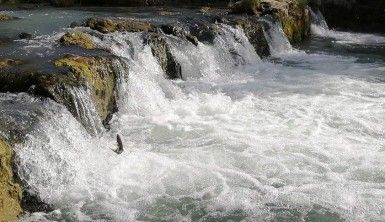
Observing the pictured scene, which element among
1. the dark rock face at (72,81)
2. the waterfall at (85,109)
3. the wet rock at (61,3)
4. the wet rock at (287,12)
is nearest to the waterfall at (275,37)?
the wet rock at (287,12)

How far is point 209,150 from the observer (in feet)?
20.9

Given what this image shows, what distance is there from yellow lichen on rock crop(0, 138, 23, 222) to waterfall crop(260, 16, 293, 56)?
10.5m

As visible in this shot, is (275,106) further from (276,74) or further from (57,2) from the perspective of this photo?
(57,2)

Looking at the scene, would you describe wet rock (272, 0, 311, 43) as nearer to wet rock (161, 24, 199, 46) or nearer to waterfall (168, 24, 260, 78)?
waterfall (168, 24, 260, 78)

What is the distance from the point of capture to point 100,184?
5207 millimetres

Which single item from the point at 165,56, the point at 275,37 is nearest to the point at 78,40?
the point at 165,56

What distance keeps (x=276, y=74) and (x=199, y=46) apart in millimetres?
2069

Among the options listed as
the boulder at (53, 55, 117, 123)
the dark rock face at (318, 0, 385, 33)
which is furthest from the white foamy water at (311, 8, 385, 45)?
the boulder at (53, 55, 117, 123)

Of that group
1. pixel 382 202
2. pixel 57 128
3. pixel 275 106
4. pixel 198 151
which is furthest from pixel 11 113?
pixel 275 106

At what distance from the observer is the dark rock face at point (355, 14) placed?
64.3ft

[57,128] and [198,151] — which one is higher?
[57,128]

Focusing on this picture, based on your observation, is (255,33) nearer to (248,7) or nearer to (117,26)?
(248,7)

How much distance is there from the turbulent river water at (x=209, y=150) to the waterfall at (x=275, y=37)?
371 centimetres

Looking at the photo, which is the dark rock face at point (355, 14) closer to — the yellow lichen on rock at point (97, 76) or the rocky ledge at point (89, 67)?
the rocky ledge at point (89, 67)
